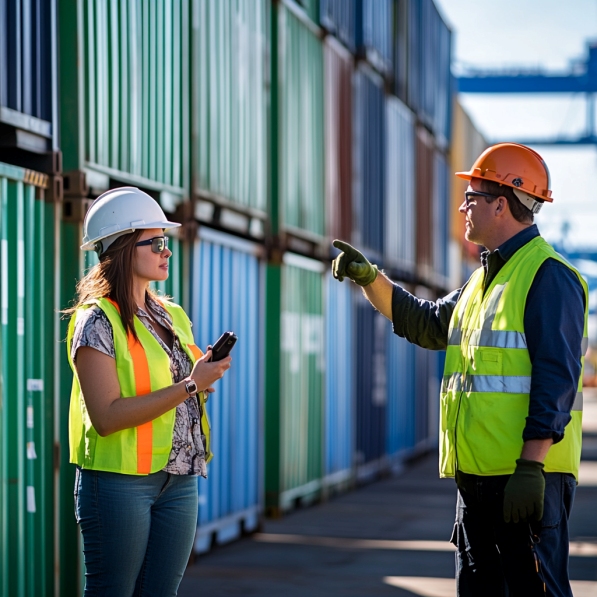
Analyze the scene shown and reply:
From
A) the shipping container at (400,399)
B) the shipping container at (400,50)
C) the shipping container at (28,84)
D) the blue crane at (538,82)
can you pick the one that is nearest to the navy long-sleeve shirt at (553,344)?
the shipping container at (28,84)

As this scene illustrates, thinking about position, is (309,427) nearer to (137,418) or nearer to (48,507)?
(48,507)

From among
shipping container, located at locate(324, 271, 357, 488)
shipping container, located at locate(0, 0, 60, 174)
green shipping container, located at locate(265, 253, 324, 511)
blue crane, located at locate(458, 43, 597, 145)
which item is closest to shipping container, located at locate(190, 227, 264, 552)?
green shipping container, located at locate(265, 253, 324, 511)

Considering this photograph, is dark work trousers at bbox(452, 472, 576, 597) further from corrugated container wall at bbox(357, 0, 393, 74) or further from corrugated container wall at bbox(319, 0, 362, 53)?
corrugated container wall at bbox(357, 0, 393, 74)

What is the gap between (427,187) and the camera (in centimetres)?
2005

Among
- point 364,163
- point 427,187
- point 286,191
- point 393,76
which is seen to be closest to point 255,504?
point 286,191

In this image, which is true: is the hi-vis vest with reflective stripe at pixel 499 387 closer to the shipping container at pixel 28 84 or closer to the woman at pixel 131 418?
the woman at pixel 131 418

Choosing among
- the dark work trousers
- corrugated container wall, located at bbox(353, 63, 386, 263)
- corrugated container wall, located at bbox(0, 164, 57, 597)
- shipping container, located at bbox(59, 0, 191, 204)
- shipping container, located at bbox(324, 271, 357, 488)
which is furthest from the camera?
corrugated container wall, located at bbox(353, 63, 386, 263)

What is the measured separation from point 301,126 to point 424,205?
25.2 feet

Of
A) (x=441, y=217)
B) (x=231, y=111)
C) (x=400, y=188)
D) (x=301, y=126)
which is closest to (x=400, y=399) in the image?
(x=400, y=188)

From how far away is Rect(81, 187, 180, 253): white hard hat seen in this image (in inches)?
163

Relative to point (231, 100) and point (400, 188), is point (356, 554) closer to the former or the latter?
point (231, 100)

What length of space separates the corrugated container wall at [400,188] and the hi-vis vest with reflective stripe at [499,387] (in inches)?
468

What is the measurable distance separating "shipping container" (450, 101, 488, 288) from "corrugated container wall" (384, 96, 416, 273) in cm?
338

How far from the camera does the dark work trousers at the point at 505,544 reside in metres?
4.12
